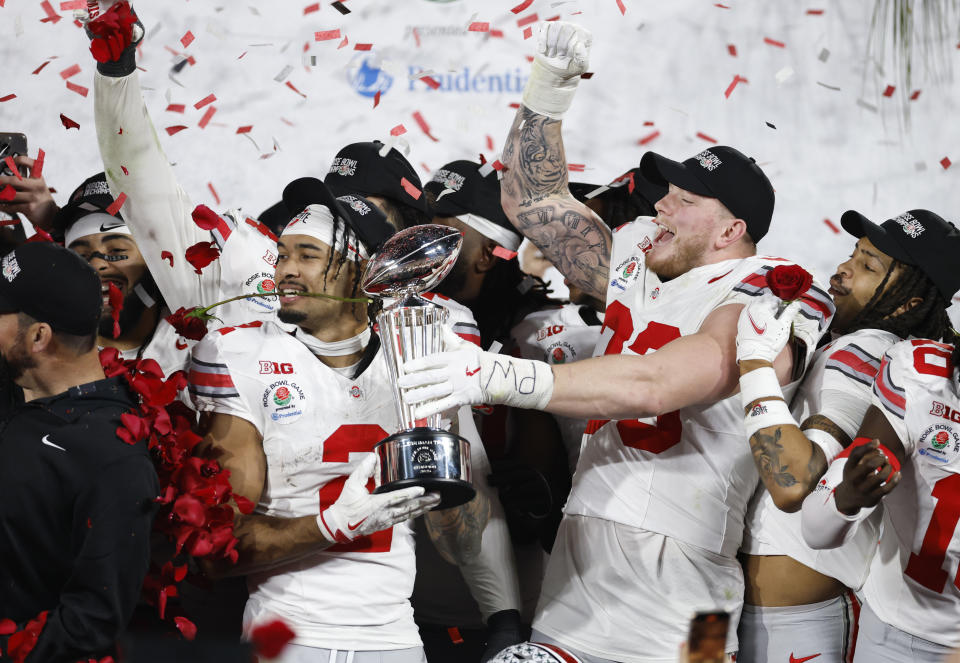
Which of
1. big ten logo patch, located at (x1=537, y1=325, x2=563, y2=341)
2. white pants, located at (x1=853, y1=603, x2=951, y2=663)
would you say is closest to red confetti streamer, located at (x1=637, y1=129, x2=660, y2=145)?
big ten logo patch, located at (x1=537, y1=325, x2=563, y2=341)

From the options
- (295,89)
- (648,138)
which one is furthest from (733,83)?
(295,89)

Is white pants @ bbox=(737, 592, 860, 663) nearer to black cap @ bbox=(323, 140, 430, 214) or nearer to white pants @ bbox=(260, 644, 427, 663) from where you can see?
white pants @ bbox=(260, 644, 427, 663)

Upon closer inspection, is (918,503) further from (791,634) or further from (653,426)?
(653,426)

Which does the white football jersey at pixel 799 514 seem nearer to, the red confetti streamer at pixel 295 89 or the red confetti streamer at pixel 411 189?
the red confetti streamer at pixel 411 189

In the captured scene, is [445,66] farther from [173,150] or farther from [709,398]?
[709,398]

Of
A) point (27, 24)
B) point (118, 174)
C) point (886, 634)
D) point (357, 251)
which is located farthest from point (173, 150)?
point (886, 634)

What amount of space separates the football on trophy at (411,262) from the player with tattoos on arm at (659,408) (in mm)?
162

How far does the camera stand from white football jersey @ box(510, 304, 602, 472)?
313cm

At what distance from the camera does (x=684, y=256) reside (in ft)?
8.47

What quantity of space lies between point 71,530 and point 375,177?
1745mm

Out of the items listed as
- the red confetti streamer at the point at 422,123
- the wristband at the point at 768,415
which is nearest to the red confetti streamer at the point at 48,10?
the red confetti streamer at the point at 422,123

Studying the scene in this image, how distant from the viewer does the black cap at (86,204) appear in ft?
9.57

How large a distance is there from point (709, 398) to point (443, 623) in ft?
3.93

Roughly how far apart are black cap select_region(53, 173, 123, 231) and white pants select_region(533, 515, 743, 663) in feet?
5.56
